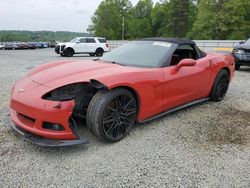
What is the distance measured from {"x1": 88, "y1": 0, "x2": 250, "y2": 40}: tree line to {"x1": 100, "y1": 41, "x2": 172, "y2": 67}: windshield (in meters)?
38.1

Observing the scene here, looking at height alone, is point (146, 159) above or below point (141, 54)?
below

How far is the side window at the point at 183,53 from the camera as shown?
4.40m

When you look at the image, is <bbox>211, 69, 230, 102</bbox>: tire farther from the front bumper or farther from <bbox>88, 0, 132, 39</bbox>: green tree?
<bbox>88, 0, 132, 39</bbox>: green tree

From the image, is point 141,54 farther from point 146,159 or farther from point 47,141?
point 47,141

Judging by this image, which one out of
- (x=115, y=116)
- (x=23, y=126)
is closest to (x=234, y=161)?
(x=115, y=116)

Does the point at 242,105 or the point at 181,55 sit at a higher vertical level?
the point at 181,55

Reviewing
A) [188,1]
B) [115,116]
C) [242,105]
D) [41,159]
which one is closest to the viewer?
[41,159]

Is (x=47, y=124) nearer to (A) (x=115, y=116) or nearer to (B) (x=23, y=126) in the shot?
(B) (x=23, y=126)

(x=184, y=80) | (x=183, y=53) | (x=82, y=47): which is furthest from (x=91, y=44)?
(x=184, y=80)

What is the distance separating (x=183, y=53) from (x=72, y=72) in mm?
2126

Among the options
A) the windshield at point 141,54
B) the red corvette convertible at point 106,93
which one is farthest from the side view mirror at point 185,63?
the windshield at point 141,54

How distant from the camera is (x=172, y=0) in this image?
55500mm

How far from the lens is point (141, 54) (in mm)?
4324

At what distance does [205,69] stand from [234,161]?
2.12m
